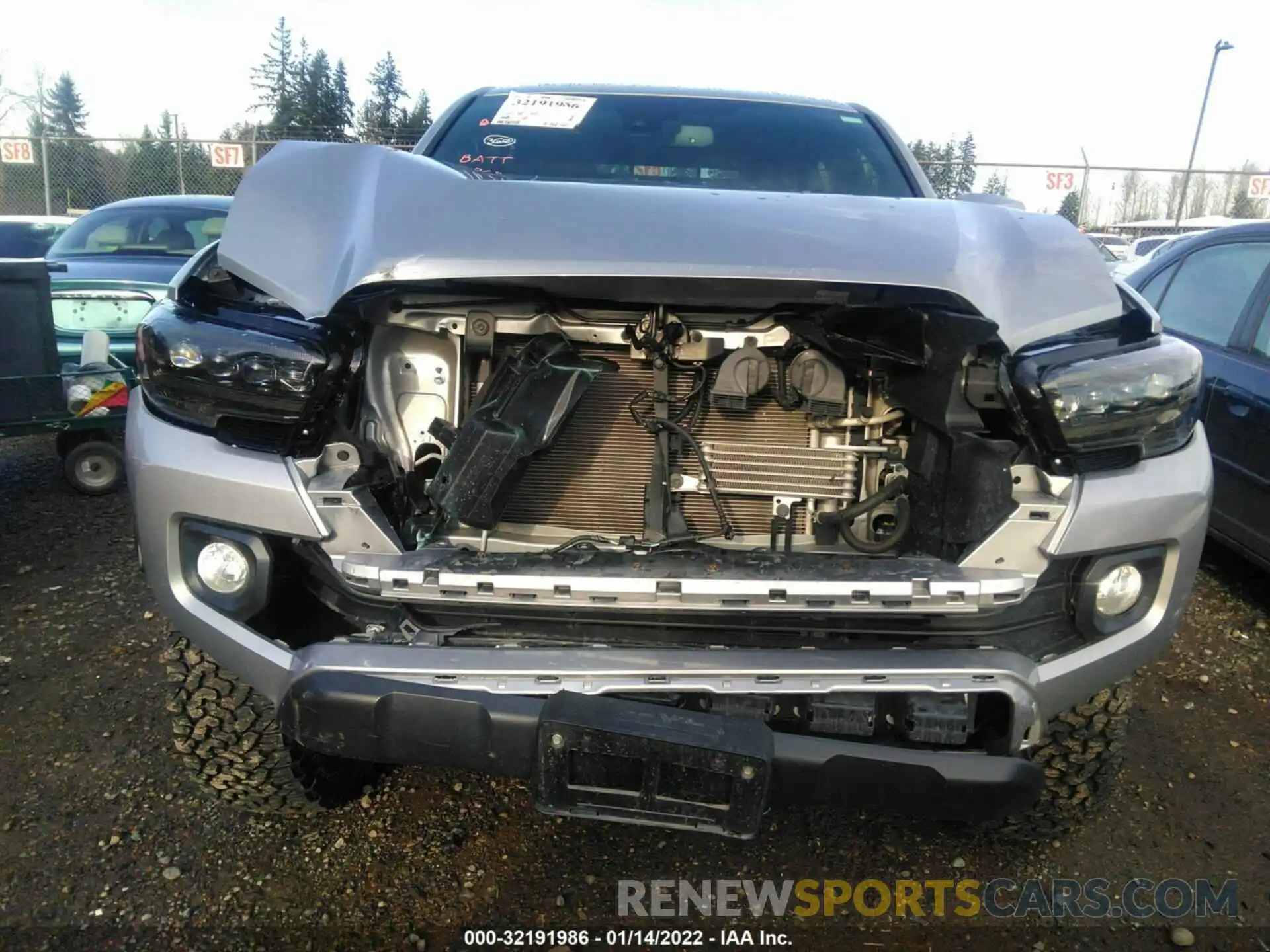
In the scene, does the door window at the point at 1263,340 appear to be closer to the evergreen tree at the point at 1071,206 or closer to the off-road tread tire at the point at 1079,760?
the off-road tread tire at the point at 1079,760

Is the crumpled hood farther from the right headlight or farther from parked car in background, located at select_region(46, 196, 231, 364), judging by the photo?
parked car in background, located at select_region(46, 196, 231, 364)

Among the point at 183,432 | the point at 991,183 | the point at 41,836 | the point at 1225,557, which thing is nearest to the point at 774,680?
the point at 183,432

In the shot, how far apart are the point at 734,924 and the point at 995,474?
1.18 meters

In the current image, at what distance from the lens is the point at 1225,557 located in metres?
4.52

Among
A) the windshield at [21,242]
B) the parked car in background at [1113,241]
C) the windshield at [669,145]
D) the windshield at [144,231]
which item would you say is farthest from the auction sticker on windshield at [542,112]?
the parked car in background at [1113,241]

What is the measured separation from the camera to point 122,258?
6672 millimetres

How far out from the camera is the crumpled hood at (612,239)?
5.79ft

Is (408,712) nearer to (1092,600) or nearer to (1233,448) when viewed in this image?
(1092,600)

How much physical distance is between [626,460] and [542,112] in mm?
1614

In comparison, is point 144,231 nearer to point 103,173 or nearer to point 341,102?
point 103,173

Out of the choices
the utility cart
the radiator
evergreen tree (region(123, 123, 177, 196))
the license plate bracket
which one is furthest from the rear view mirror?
evergreen tree (region(123, 123, 177, 196))

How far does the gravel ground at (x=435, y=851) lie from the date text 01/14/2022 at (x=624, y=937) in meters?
0.02

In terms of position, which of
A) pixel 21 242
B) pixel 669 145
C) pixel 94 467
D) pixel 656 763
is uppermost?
pixel 669 145

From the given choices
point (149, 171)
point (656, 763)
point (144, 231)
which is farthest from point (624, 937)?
point (149, 171)
